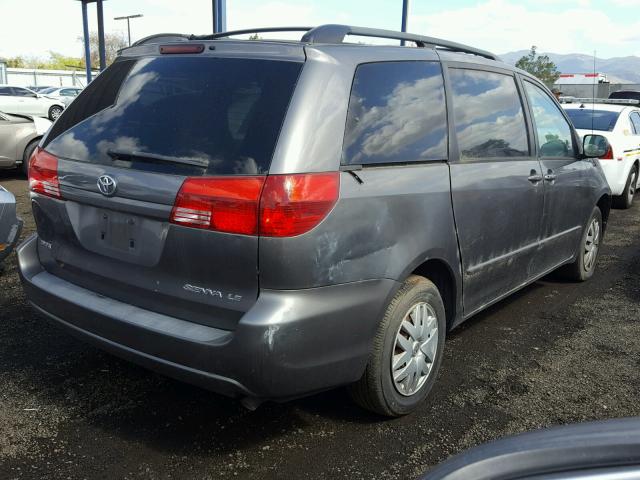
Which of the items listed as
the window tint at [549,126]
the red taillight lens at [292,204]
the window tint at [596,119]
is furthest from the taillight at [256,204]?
the window tint at [596,119]

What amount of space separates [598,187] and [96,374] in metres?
4.14

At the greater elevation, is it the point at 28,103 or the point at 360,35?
the point at 360,35

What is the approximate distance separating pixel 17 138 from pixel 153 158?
29.8ft

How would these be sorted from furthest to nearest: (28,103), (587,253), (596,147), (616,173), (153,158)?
1. (28,103)
2. (616,173)
3. (587,253)
4. (596,147)
5. (153,158)

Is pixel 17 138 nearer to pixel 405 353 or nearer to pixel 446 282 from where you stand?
pixel 446 282

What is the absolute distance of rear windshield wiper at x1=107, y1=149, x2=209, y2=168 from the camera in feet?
8.34

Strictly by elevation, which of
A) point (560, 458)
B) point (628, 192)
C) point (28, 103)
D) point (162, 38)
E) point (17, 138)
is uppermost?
point (162, 38)

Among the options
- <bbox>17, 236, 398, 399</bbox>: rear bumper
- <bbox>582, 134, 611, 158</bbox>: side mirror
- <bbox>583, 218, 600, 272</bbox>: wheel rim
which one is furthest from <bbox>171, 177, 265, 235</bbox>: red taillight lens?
<bbox>583, 218, 600, 272</bbox>: wheel rim

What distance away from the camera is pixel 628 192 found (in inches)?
376

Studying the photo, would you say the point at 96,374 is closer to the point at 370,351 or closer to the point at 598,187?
the point at 370,351

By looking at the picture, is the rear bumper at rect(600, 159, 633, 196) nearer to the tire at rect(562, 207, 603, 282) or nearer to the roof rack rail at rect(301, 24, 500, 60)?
the tire at rect(562, 207, 603, 282)

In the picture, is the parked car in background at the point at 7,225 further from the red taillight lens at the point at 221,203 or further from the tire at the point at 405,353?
the tire at the point at 405,353

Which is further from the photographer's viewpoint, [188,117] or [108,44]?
[108,44]

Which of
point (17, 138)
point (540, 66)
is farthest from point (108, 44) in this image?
point (17, 138)
